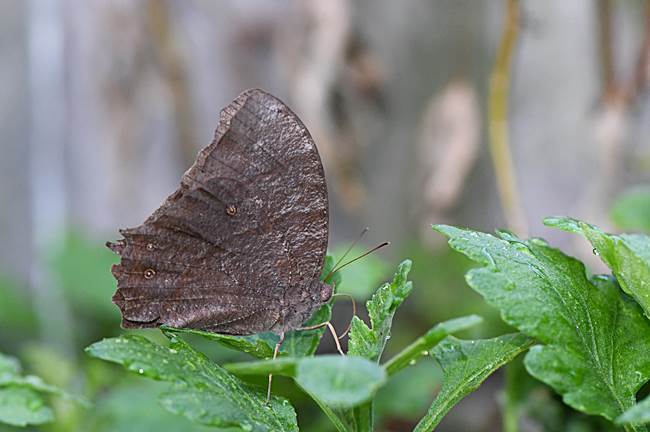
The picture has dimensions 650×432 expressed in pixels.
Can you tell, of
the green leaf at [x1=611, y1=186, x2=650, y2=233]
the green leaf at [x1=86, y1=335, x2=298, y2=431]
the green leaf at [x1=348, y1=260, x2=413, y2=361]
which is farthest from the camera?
the green leaf at [x1=611, y1=186, x2=650, y2=233]

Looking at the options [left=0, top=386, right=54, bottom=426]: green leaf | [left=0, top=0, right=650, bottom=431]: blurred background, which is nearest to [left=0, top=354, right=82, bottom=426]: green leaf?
[left=0, top=386, right=54, bottom=426]: green leaf

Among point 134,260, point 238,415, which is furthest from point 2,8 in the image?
point 238,415

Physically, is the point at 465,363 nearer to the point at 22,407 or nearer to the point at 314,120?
the point at 22,407

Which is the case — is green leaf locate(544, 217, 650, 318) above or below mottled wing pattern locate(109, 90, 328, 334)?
below

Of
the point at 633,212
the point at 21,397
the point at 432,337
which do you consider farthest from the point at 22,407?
the point at 633,212

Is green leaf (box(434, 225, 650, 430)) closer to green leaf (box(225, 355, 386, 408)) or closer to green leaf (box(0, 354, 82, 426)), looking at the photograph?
green leaf (box(225, 355, 386, 408))

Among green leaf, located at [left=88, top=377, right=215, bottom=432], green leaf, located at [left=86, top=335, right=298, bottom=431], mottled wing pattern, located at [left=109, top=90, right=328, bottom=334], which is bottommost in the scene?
green leaf, located at [left=88, top=377, right=215, bottom=432]

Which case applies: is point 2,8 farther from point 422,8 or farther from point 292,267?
point 292,267
